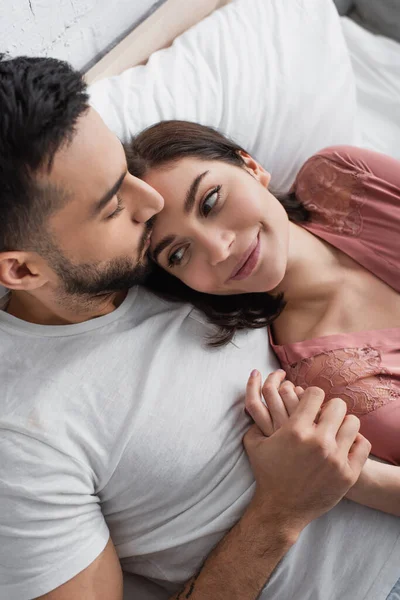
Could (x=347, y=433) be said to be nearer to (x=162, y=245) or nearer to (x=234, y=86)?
(x=162, y=245)

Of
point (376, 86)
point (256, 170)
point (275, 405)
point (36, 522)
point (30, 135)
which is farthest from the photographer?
point (376, 86)

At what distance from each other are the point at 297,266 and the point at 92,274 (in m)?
0.42

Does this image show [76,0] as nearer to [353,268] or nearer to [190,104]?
[190,104]

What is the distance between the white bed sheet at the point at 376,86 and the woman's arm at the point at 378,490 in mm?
827

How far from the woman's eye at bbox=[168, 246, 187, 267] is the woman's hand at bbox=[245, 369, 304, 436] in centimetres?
23

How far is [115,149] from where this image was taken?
2.87 ft

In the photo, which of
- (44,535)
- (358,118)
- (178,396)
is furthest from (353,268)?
(44,535)

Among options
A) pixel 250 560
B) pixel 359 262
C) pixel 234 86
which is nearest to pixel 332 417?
pixel 250 560

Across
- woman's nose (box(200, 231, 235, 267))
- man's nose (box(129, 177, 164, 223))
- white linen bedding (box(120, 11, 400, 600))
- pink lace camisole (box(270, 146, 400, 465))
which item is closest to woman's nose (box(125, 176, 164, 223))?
man's nose (box(129, 177, 164, 223))

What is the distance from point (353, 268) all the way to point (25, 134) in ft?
2.16

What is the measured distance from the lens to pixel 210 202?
1035 mm

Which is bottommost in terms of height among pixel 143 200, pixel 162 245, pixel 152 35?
pixel 162 245

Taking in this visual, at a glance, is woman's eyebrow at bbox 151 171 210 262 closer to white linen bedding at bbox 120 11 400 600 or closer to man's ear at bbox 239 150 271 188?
man's ear at bbox 239 150 271 188

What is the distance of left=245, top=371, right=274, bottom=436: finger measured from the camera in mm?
Result: 984
